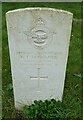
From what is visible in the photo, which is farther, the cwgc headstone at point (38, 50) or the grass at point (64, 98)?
the grass at point (64, 98)

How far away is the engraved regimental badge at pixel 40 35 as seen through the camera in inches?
164

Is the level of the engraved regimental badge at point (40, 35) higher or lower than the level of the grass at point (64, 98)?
higher

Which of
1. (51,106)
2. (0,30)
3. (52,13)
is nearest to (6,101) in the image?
(51,106)

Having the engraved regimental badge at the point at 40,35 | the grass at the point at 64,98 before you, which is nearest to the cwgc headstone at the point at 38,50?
the engraved regimental badge at the point at 40,35

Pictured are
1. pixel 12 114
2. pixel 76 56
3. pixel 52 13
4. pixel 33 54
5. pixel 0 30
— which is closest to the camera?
pixel 52 13

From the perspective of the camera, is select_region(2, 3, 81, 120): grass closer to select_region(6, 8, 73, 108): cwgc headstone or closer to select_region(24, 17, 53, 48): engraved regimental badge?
select_region(6, 8, 73, 108): cwgc headstone

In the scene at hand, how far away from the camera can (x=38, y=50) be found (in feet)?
14.2

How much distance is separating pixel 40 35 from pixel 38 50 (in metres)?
0.20

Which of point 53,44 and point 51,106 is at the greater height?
point 53,44

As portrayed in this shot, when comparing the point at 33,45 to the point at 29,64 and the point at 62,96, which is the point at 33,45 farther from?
the point at 62,96

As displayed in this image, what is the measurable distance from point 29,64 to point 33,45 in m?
0.28

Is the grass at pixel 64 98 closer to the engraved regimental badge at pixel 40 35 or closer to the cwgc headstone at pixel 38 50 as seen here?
the cwgc headstone at pixel 38 50

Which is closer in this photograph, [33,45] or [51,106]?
[33,45]

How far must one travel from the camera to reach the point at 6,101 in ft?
16.7
